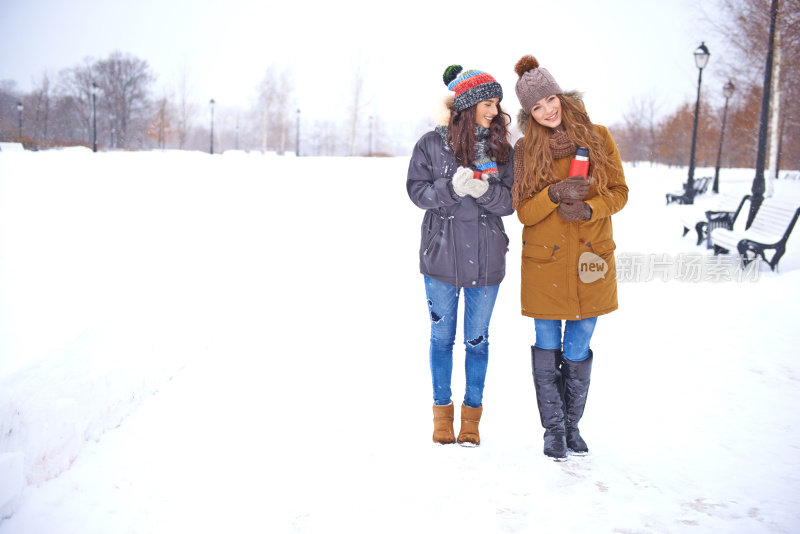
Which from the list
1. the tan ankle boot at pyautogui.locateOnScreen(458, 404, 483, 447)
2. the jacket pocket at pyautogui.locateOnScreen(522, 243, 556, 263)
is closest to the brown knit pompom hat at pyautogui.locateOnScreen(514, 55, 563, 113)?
the jacket pocket at pyautogui.locateOnScreen(522, 243, 556, 263)

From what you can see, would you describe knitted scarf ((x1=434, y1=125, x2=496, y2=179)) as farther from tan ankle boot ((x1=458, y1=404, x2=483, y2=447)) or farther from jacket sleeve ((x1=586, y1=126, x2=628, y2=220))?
tan ankle boot ((x1=458, y1=404, x2=483, y2=447))

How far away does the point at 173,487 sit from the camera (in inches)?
108

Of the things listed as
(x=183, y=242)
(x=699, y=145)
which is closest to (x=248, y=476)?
(x=183, y=242)

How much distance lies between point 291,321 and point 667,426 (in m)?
3.47

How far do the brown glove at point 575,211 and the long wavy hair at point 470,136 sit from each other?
48cm

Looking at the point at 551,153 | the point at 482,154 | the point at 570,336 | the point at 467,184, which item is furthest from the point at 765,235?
the point at 467,184

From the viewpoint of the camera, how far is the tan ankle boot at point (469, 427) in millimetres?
3252

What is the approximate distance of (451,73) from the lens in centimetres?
328

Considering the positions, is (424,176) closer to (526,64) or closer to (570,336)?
(526,64)

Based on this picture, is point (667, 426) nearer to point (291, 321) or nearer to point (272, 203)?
point (291, 321)

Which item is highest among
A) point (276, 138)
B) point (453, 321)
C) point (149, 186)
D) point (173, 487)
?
point (276, 138)

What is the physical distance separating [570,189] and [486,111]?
65cm

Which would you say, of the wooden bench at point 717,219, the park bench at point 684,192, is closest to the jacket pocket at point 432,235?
the wooden bench at point 717,219

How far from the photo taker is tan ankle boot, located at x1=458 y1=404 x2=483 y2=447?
3252 mm
